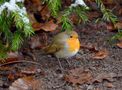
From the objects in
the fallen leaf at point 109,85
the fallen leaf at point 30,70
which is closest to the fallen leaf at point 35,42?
the fallen leaf at point 30,70

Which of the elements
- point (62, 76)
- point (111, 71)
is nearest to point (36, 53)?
point (62, 76)

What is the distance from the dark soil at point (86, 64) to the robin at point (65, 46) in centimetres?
18

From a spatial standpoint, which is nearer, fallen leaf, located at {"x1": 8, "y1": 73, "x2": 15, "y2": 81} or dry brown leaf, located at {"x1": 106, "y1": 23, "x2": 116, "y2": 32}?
fallen leaf, located at {"x1": 8, "y1": 73, "x2": 15, "y2": 81}

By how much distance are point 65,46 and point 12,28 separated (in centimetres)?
59

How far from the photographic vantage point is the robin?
173 inches

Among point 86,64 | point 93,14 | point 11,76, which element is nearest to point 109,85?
point 86,64

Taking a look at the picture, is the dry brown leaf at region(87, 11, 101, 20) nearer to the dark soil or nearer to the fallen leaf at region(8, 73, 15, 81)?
the dark soil

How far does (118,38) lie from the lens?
4938 mm

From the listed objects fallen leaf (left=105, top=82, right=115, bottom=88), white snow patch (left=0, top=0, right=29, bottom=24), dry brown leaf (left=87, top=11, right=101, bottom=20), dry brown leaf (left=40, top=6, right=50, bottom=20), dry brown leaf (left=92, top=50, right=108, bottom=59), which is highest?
white snow patch (left=0, top=0, right=29, bottom=24)

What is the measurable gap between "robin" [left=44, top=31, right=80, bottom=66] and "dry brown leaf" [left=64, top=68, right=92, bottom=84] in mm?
162

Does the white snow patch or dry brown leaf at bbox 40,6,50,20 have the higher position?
the white snow patch

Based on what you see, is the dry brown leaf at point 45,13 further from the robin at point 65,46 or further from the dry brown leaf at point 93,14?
the robin at point 65,46

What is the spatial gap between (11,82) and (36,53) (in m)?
0.61

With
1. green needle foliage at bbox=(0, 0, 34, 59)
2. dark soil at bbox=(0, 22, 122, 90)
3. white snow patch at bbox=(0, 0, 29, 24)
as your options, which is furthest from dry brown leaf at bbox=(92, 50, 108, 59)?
white snow patch at bbox=(0, 0, 29, 24)
